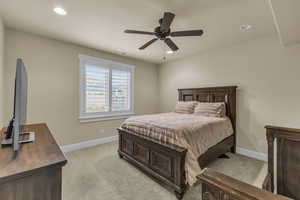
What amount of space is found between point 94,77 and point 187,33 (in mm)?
2705

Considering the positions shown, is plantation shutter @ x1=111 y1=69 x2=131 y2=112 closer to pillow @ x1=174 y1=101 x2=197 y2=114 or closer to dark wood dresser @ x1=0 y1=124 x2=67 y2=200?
pillow @ x1=174 y1=101 x2=197 y2=114

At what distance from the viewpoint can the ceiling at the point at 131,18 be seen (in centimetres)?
198

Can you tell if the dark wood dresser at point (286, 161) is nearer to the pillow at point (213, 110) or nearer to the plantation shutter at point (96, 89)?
the pillow at point (213, 110)

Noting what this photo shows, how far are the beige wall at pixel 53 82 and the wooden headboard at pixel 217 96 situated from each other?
8.59 feet

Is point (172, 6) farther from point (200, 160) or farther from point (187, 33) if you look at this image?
point (200, 160)

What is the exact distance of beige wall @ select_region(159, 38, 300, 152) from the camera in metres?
2.71

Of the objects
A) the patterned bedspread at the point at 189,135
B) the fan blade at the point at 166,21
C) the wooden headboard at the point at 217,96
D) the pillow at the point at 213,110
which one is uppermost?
the fan blade at the point at 166,21

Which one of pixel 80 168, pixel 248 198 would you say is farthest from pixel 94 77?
pixel 248 198

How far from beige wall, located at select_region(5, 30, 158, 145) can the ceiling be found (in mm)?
271

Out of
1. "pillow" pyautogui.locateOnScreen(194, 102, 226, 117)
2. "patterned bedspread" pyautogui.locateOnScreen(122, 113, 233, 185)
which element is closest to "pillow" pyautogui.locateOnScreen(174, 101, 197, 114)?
"pillow" pyautogui.locateOnScreen(194, 102, 226, 117)

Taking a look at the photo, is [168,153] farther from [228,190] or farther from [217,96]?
[217,96]

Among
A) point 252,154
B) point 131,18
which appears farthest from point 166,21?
point 252,154

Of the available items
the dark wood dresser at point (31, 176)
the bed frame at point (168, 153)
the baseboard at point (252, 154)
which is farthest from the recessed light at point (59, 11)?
the baseboard at point (252, 154)

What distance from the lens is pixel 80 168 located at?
8.50 ft
